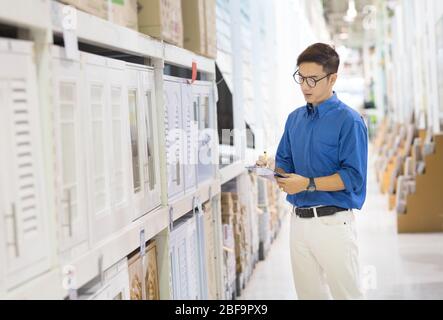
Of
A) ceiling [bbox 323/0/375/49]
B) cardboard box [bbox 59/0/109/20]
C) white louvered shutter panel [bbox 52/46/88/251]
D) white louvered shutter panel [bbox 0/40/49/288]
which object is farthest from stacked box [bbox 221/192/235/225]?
ceiling [bbox 323/0/375/49]

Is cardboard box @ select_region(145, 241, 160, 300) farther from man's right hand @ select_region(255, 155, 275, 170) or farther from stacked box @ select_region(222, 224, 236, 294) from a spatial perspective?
stacked box @ select_region(222, 224, 236, 294)

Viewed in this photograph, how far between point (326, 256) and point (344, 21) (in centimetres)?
1959

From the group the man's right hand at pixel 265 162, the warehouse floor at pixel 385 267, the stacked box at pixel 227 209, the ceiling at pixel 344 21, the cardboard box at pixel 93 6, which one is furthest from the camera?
the ceiling at pixel 344 21

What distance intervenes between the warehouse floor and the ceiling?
9.12 metres

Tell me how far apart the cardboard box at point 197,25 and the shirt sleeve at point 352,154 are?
0.92 meters

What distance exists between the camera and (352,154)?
2459mm

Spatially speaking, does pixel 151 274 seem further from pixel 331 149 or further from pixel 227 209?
pixel 227 209

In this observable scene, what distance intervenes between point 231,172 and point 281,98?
3.02m

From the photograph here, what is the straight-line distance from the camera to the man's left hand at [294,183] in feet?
8.11

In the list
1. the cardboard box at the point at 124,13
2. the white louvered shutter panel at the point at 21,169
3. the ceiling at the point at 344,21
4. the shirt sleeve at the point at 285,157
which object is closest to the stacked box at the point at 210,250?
the shirt sleeve at the point at 285,157

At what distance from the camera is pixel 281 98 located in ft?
23.0

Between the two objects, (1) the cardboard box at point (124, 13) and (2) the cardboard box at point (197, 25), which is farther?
(2) the cardboard box at point (197, 25)

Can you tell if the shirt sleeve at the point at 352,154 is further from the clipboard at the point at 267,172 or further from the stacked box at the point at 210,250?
the stacked box at the point at 210,250
